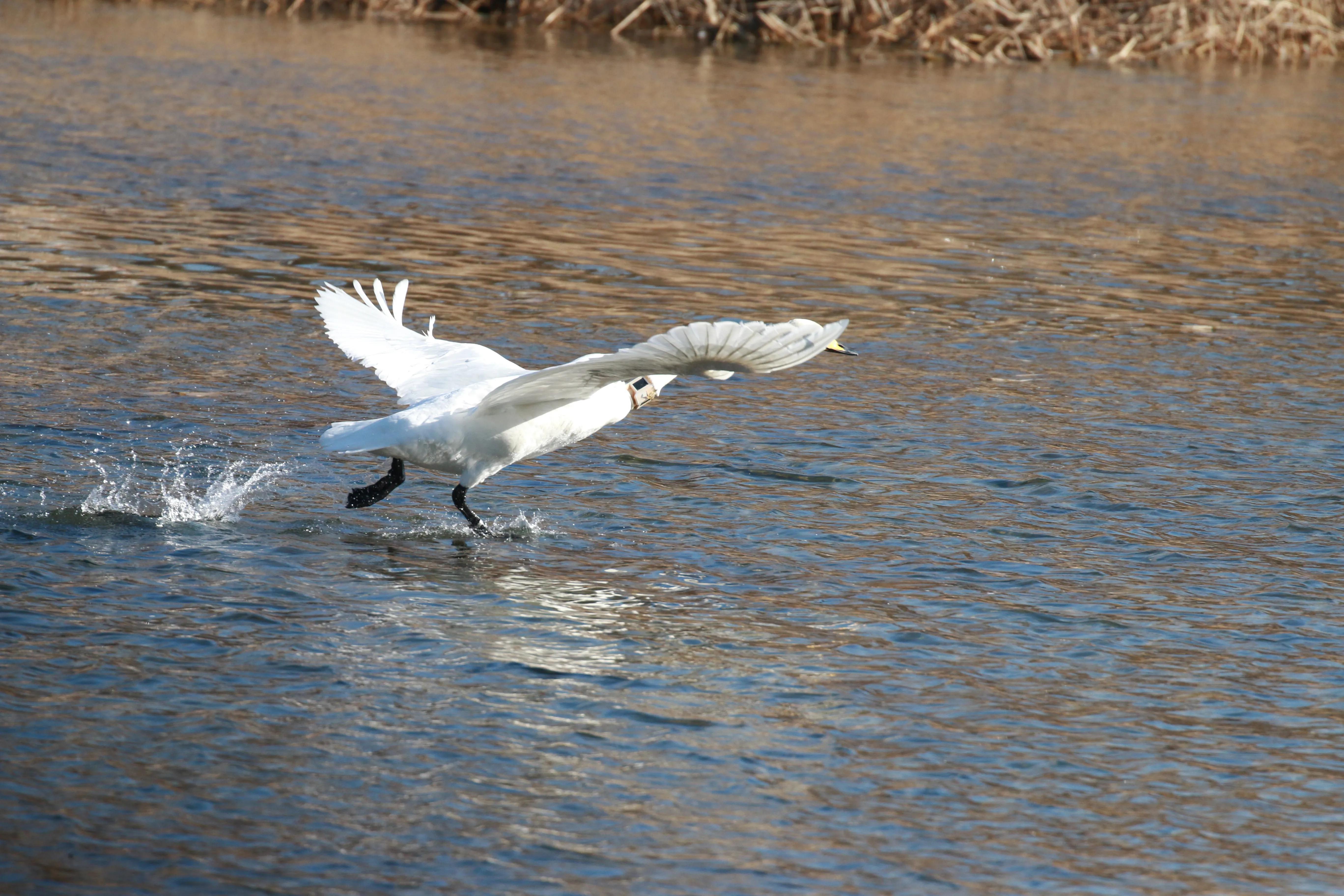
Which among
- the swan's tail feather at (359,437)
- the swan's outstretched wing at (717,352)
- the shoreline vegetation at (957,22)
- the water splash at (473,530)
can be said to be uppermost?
the shoreline vegetation at (957,22)

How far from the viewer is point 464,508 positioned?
7477 millimetres

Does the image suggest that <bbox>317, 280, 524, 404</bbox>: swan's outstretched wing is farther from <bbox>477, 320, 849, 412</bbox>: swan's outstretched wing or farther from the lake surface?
<bbox>477, 320, 849, 412</bbox>: swan's outstretched wing

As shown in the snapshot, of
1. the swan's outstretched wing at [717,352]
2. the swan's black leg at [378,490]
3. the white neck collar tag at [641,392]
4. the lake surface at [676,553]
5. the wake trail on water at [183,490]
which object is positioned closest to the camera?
the lake surface at [676,553]

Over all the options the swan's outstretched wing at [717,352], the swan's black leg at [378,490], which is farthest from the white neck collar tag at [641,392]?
the swan's black leg at [378,490]

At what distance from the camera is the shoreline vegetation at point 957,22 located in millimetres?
27000

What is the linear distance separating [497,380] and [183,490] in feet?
4.81

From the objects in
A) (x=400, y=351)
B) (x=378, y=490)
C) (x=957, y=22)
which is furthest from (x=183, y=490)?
(x=957, y=22)

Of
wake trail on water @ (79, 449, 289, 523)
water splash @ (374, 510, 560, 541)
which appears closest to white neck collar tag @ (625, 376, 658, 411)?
water splash @ (374, 510, 560, 541)

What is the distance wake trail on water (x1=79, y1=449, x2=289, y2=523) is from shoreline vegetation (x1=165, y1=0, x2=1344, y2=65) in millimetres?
20455

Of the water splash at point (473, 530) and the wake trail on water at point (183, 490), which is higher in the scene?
the wake trail on water at point (183, 490)

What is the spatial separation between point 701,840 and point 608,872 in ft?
1.03

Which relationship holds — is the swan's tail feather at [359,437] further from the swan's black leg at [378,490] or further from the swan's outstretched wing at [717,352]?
the swan's outstretched wing at [717,352]

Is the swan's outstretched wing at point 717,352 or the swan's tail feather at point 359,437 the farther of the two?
the swan's tail feather at point 359,437

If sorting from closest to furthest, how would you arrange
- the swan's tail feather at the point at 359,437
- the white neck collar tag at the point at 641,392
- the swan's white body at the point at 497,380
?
the swan's white body at the point at 497,380, the swan's tail feather at the point at 359,437, the white neck collar tag at the point at 641,392
